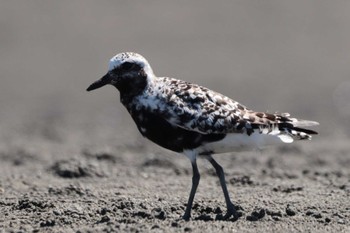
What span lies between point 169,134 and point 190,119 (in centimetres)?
30

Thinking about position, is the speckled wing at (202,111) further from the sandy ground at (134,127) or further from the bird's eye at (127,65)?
the sandy ground at (134,127)

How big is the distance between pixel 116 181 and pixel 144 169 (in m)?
1.15

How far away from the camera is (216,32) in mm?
31719

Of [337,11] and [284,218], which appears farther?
[337,11]

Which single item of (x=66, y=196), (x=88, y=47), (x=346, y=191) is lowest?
(x=66, y=196)

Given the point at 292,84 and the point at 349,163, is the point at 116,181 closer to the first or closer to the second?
the point at 349,163

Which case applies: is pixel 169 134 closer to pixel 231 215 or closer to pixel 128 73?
pixel 128 73

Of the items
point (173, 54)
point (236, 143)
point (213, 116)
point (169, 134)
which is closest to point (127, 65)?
point (169, 134)

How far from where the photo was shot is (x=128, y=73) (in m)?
12.8

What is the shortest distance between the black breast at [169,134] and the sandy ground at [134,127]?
0.86m

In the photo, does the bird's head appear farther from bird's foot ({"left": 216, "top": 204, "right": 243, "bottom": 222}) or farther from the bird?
bird's foot ({"left": 216, "top": 204, "right": 243, "bottom": 222})

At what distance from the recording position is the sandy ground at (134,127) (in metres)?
13.0

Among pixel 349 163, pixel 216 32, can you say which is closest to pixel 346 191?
pixel 349 163

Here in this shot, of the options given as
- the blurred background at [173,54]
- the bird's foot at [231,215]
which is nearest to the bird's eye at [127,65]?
the bird's foot at [231,215]
